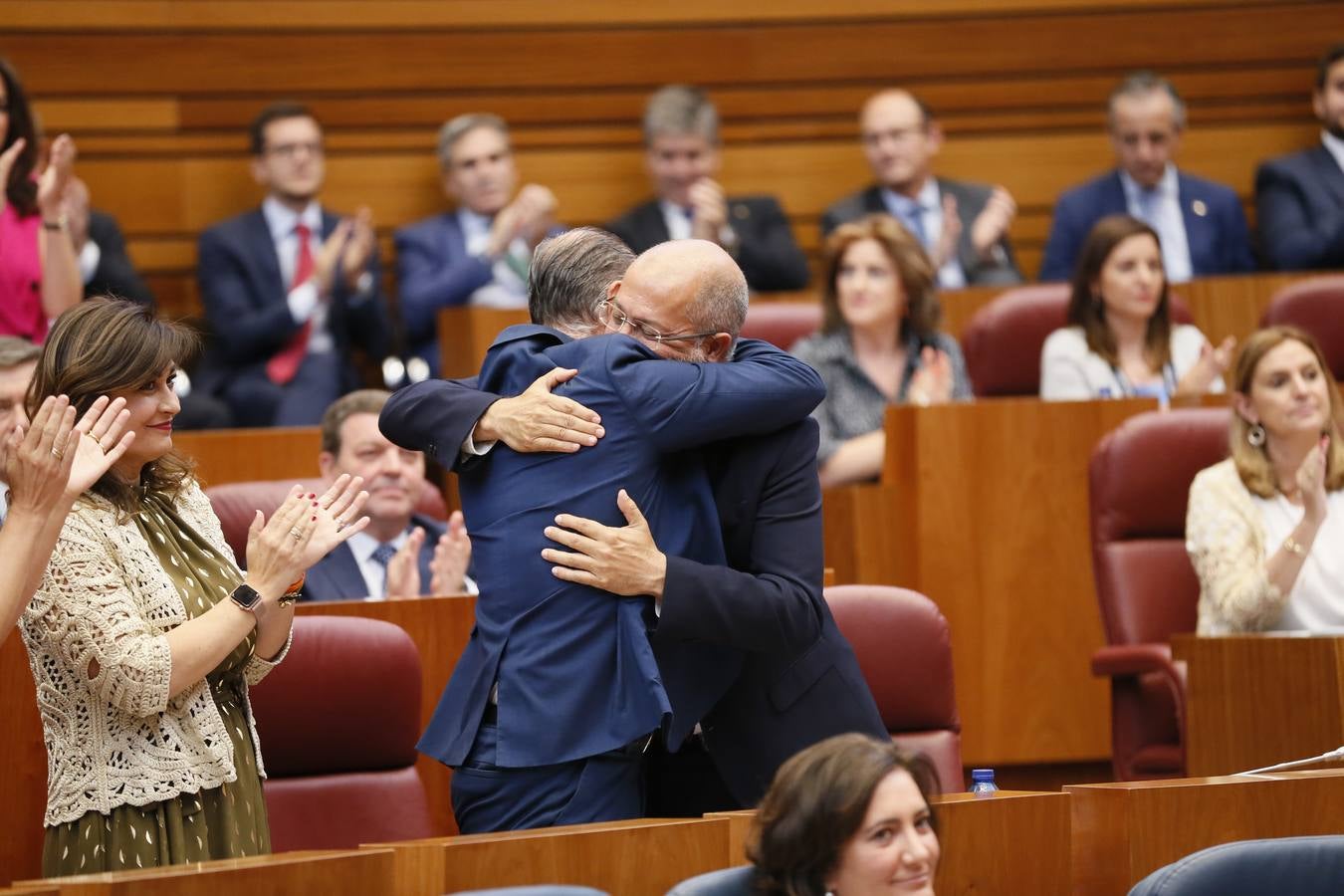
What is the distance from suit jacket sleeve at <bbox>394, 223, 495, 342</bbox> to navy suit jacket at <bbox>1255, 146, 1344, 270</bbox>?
186 cm

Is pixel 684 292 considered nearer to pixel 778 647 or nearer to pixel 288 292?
pixel 778 647

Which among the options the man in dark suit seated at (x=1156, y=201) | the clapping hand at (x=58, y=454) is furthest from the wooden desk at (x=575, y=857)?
the man in dark suit seated at (x=1156, y=201)

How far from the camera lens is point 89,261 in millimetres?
4043

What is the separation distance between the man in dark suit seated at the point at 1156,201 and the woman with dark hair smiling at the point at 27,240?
2264mm

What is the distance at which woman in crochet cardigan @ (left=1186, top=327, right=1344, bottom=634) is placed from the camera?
2.94 metres

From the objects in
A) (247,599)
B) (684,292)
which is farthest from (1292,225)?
(247,599)

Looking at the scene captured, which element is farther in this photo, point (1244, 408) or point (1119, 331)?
point (1119, 331)

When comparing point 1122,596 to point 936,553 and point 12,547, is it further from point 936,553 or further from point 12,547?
point 12,547

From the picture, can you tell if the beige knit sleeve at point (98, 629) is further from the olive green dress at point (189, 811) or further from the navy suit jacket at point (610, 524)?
the navy suit jacket at point (610, 524)

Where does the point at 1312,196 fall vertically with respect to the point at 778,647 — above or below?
above

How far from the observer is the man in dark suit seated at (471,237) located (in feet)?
14.0

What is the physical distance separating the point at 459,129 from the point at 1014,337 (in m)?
1.32

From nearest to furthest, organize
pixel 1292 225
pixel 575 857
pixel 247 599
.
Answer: pixel 575 857, pixel 247 599, pixel 1292 225

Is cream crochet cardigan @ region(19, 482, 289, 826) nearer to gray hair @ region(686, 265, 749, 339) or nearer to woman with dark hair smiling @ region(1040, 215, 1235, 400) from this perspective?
gray hair @ region(686, 265, 749, 339)
